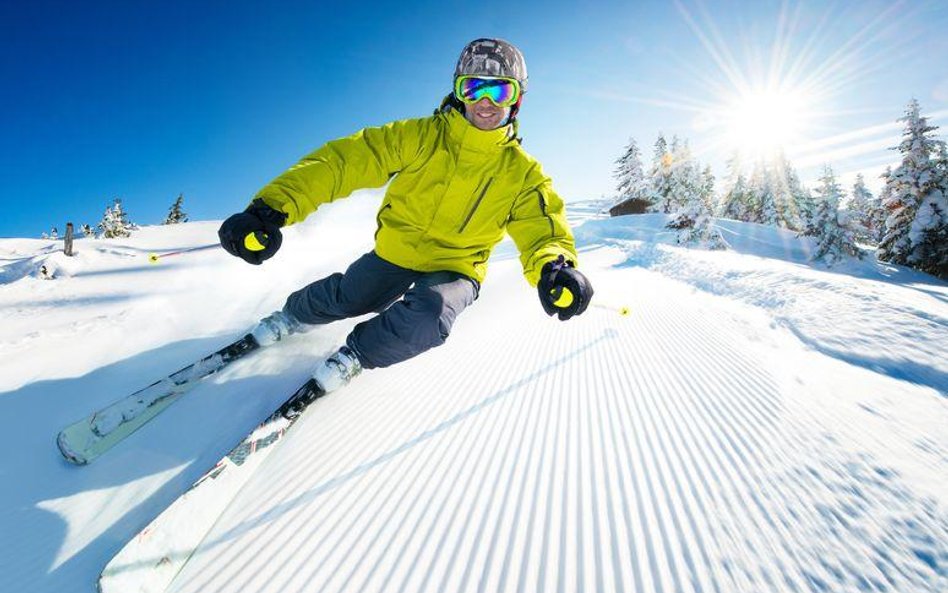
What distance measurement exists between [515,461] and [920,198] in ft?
94.7

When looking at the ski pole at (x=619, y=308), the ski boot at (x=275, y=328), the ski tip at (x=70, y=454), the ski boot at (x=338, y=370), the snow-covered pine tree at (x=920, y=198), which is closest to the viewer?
the ski tip at (x=70, y=454)

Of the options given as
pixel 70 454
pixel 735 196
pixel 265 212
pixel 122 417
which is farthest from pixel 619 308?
pixel 735 196

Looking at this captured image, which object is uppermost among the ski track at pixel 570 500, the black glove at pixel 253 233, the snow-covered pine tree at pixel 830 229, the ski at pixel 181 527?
the black glove at pixel 253 233

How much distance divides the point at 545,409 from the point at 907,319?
473 cm

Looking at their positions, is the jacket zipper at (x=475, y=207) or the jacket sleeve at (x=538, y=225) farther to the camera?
the jacket zipper at (x=475, y=207)

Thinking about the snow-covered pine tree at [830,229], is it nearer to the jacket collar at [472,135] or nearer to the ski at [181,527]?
the jacket collar at [472,135]

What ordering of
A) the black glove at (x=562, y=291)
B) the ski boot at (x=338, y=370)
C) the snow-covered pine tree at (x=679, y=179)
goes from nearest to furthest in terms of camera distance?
the black glove at (x=562, y=291), the ski boot at (x=338, y=370), the snow-covered pine tree at (x=679, y=179)

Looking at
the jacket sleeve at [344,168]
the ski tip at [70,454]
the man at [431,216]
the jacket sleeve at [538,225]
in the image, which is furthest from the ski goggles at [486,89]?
the ski tip at [70,454]

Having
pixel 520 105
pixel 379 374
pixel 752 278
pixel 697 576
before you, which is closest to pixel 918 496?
pixel 697 576

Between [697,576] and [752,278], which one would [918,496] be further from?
[752,278]

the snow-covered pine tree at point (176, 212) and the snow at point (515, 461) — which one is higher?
the snow-covered pine tree at point (176, 212)

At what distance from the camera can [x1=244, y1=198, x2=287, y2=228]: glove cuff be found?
2141mm

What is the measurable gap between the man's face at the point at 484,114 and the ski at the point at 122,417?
7.84 feet

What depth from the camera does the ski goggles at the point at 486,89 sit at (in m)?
2.68
